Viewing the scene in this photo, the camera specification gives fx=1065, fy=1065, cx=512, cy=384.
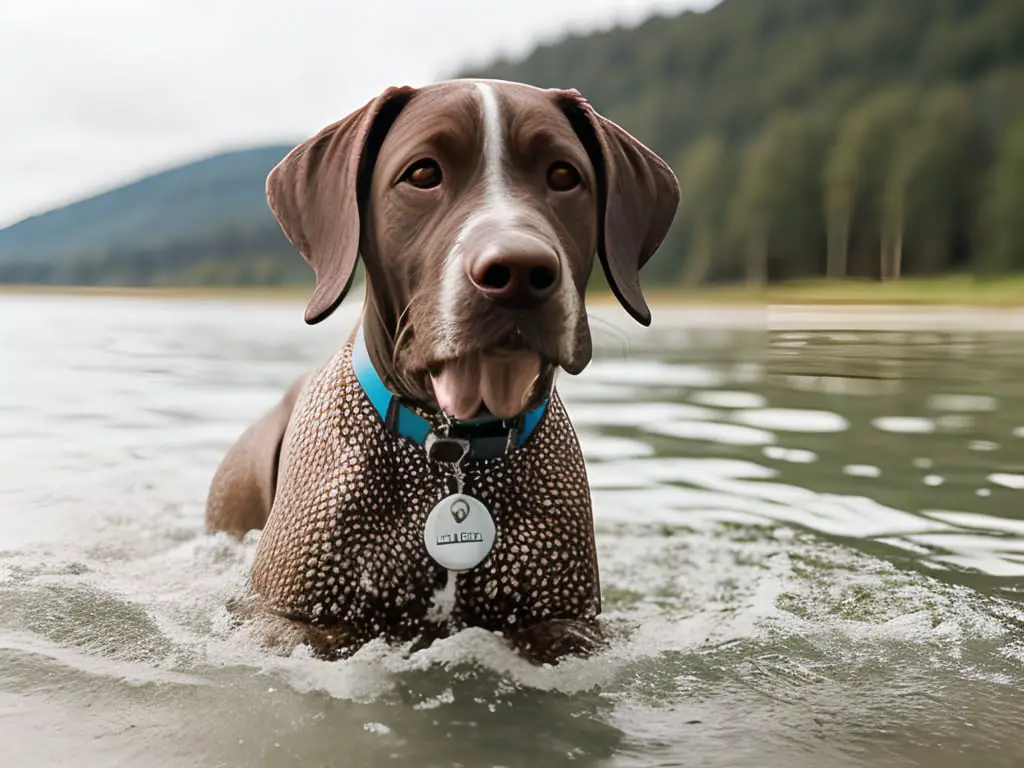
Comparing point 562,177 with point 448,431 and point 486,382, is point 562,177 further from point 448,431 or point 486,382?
point 448,431

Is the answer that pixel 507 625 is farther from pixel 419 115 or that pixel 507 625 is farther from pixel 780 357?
pixel 780 357

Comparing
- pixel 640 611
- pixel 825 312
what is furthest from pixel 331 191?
pixel 825 312

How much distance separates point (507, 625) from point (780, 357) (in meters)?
10.5

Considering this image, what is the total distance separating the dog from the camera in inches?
106

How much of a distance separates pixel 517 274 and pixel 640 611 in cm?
188

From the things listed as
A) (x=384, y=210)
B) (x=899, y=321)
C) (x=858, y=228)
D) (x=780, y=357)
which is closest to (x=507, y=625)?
(x=384, y=210)

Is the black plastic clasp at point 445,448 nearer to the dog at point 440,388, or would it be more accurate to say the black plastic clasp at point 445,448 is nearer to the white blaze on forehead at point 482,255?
the dog at point 440,388

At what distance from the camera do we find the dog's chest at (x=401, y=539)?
2982 mm

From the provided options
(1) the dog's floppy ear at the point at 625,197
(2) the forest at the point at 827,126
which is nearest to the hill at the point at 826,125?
Answer: (2) the forest at the point at 827,126

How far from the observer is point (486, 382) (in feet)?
8.80

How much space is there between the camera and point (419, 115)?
2803 mm

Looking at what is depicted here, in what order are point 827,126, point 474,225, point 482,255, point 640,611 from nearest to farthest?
point 482,255 → point 474,225 → point 640,611 → point 827,126

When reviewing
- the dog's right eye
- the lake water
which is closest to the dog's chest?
the lake water

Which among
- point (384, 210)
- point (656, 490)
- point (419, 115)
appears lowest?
point (656, 490)
